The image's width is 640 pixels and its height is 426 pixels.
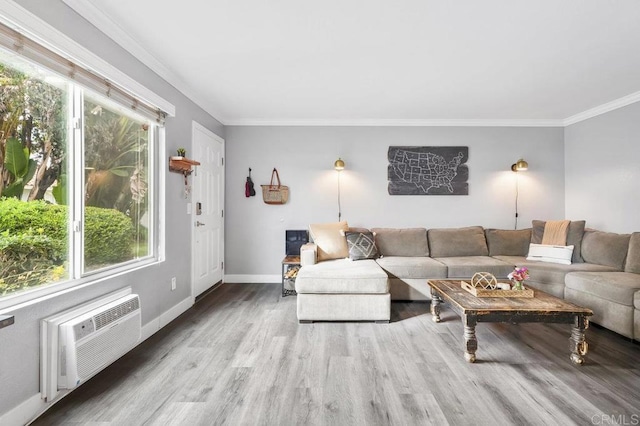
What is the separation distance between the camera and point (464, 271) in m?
3.64

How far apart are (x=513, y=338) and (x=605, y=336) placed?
878 mm

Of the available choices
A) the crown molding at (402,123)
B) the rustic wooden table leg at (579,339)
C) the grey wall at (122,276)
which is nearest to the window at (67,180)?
the grey wall at (122,276)

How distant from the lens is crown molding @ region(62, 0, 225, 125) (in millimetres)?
1993

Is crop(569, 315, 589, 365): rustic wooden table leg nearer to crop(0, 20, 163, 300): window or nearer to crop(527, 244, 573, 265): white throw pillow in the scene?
crop(527, 244, 573, 265): white throw pillow

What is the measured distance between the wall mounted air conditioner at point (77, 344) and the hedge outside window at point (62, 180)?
0.93 ft

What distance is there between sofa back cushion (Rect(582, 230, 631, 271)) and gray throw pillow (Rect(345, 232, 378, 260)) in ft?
8.32

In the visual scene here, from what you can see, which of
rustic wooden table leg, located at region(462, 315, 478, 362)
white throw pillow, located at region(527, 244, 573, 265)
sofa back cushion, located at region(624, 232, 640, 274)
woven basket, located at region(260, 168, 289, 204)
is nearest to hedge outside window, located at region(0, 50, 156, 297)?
woven basket, located at region(260, 168, 289, 204)

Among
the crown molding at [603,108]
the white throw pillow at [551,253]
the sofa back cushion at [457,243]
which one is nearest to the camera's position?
the crown molding at [603,108]

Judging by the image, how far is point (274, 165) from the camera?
4.62 meters

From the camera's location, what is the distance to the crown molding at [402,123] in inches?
179

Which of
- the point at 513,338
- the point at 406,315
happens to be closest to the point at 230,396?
the point at 406,315

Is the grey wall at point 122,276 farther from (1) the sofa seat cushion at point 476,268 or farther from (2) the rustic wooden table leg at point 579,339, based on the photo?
(2) the rustic wooden table leg at point 579,339

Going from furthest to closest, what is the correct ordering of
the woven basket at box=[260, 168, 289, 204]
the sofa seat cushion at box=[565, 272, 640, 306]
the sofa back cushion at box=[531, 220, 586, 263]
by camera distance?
the woven basket at box=[260, 168, 289, 204]
the sofa back cushion at box=[531, 220, 586, 263]
the sofa seat cushion at box=[565, 272, 640, 306]

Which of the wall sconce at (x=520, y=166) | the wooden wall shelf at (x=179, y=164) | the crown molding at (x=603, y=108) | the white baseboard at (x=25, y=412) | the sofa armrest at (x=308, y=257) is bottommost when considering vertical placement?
the white baseboard at (x=25, y=412)
